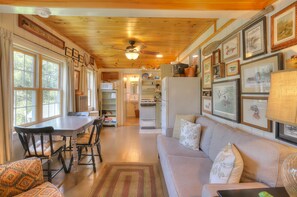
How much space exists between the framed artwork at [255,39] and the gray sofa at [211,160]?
849 millimetres

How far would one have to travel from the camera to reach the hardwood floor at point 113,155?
2.36 m

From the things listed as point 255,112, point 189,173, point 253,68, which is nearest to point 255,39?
point 253,68

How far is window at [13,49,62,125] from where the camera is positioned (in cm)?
267

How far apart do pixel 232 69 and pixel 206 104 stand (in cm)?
106

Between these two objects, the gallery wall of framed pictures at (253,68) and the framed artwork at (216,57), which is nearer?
the gallery wall of framed pictures at (253,68)

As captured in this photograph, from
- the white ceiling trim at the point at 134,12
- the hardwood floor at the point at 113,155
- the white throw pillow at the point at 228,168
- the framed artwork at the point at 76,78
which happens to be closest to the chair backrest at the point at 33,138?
the hardwood floor at the point at 113,155

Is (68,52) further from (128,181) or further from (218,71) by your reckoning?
(218,71)

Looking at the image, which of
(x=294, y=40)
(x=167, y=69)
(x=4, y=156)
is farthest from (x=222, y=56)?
(x=4, y=156)

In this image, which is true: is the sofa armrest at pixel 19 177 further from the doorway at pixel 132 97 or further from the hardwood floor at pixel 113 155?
the doorway at pixel 132 97

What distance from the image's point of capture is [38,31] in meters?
2.90

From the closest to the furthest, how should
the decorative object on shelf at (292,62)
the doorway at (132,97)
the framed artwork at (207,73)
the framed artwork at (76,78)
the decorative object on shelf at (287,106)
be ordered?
the decorative object on shelf at (287,106)
the decorative object on shelf at (292,62)
the framed artwork at (207,73)
the framed artwork at (76,78)
the doorway at (132,97)

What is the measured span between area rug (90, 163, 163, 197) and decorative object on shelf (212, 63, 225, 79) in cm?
177

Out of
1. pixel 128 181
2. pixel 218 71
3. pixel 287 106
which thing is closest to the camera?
pixel 287 106

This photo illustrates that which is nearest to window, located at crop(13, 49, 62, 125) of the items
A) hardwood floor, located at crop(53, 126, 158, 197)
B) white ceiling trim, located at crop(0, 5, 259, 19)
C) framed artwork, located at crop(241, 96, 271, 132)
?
white ceiling trim, located at crop(0, 5, 259, 19)
